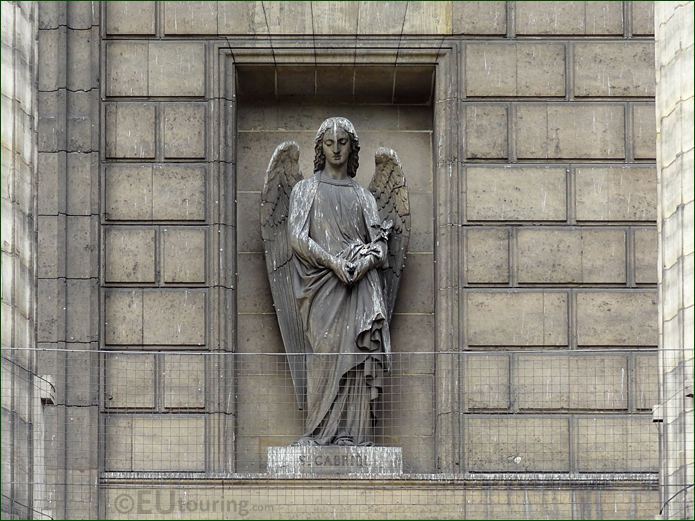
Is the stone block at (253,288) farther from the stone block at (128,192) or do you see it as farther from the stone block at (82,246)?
the stone block at (82,246)

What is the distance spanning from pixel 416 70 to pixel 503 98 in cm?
92

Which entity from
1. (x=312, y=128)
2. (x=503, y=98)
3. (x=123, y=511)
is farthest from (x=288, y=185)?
(x=123, y=511)

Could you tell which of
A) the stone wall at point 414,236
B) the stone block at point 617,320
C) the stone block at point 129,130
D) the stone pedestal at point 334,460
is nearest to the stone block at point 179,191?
the stone wall at point 414,236

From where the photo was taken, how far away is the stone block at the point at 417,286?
21016 mm

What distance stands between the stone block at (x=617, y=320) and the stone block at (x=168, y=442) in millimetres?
3612

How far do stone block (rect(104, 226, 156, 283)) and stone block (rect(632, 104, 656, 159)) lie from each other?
4.56 m

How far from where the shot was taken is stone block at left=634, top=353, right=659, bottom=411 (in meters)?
20.2

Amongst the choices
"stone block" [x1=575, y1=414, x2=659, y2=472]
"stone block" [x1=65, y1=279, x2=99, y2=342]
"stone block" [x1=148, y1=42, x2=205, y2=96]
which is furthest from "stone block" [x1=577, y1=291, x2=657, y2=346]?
"stone block" [x1=65, y1=279, x2=99, y2=342]

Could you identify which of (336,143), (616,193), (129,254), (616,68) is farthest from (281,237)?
(616,68)

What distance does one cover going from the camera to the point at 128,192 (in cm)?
2064

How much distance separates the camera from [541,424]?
20172 millimetres

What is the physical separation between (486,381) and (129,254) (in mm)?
3487

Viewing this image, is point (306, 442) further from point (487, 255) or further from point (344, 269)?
point (487, 255)

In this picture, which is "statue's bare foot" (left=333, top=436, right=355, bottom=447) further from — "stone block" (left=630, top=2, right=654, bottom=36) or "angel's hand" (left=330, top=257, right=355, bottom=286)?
"stone block" (left=630, top=2, right=654, bottom=36)
